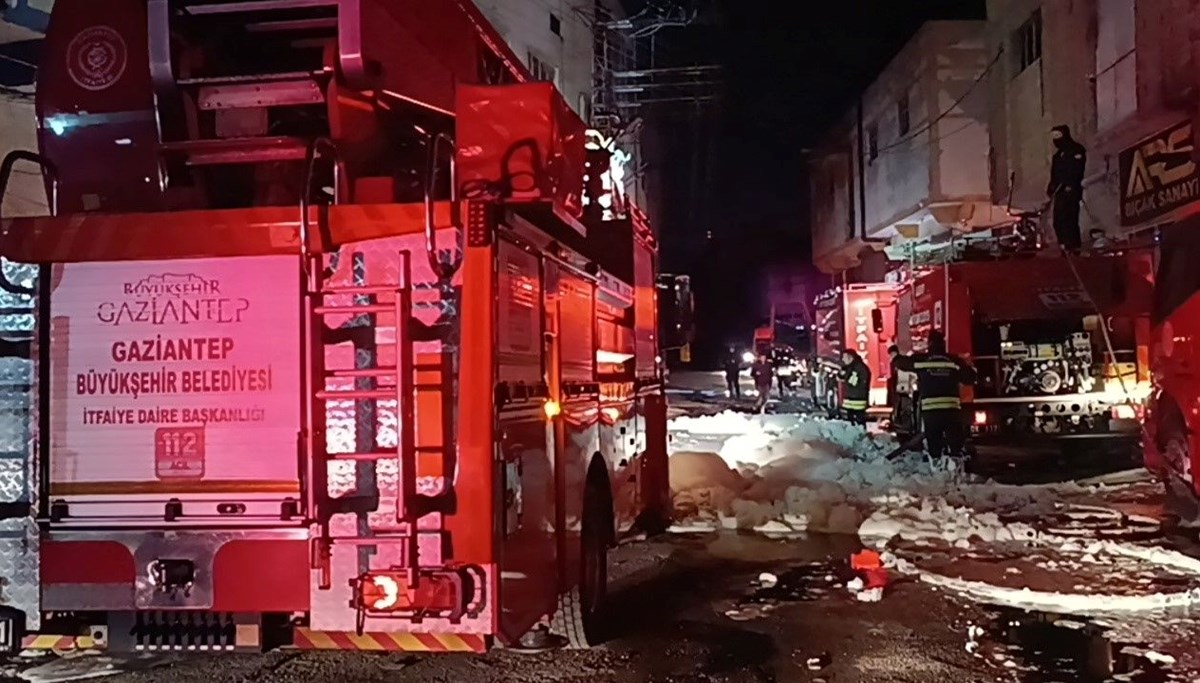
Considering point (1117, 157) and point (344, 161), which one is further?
point (1117, 157)

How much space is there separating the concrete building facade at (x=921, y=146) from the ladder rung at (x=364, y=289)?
24.5 metres

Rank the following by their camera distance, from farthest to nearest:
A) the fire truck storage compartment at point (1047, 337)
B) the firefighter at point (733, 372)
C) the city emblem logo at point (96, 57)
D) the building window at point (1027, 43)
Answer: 1. the firefighter at point (733, 372)
2. the building window at point (1027, 43)
3. the fire truck storage compartment at point (1047, 337)
4. the city emblem logo at point (96, 57)

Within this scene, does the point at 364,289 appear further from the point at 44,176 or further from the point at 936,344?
the point at 936,344

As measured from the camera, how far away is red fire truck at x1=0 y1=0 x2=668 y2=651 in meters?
4.68

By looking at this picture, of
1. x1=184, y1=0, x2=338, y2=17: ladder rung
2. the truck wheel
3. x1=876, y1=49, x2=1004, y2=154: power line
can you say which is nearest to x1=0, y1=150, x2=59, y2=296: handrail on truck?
x1=184, y1=0, x2=338, y2=17: ladder rung

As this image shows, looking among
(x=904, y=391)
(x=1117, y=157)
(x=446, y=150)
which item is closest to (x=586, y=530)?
(x=446, y=150)

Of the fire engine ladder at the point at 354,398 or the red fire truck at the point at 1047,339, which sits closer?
the fire engine ladder at the point at 354,398

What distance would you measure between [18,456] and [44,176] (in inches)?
55.1

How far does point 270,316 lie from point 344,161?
2.94 feet

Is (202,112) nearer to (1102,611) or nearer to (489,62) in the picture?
(489,62)

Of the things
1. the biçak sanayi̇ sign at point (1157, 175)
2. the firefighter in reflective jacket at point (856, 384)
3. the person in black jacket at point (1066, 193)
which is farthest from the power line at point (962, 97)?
the person in black jacket at point (1066, 193)

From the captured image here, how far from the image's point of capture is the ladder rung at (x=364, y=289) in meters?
4.73

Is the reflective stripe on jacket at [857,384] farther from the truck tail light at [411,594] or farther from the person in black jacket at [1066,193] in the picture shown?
the truck tail light at [411,594]

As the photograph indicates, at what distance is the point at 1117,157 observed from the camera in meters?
19.6
